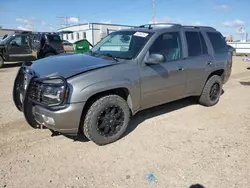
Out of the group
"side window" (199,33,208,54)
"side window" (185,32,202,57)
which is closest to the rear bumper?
"side window" (185,32,202,57)

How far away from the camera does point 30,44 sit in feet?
43.7

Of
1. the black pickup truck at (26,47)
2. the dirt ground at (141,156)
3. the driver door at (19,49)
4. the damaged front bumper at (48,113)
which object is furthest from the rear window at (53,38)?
the damaged front bumper at (48,113)

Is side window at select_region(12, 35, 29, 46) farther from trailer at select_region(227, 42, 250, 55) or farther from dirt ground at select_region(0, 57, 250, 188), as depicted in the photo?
trailer at select_region(227, 42, 250, 55)

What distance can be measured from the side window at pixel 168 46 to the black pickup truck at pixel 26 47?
32.5ft

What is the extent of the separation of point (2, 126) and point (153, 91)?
2900 mm

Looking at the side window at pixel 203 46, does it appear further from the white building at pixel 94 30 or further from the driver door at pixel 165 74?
the white building at pixel 94 30

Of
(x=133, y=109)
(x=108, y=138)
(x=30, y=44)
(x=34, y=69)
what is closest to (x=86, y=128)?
(x=108, y=138)

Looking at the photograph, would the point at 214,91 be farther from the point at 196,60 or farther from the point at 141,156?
the point at 141,156

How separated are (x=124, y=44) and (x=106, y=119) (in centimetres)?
154

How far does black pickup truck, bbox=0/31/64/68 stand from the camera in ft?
41.3

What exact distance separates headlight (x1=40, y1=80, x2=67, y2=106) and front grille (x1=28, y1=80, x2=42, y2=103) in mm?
59

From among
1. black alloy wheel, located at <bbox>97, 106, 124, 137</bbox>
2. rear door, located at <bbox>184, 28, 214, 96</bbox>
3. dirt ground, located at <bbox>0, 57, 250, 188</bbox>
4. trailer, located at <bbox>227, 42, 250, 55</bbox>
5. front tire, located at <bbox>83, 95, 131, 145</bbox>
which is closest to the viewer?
dirt ground, located at <bbox>0, 57, 250, 188</bbox>

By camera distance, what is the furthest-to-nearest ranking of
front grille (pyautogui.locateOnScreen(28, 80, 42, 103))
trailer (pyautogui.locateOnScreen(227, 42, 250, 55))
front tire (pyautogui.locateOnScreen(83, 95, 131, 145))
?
trailer (pyautogui.locateOnScreen(227, 42, 250, 55)) → front tire (pyautogui.locateOnScreen(83, 95, 131, 145)) → front grille (pyautogui.locateOnScreen(28, 80, 42, 103))

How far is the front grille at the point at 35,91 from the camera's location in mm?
3205
